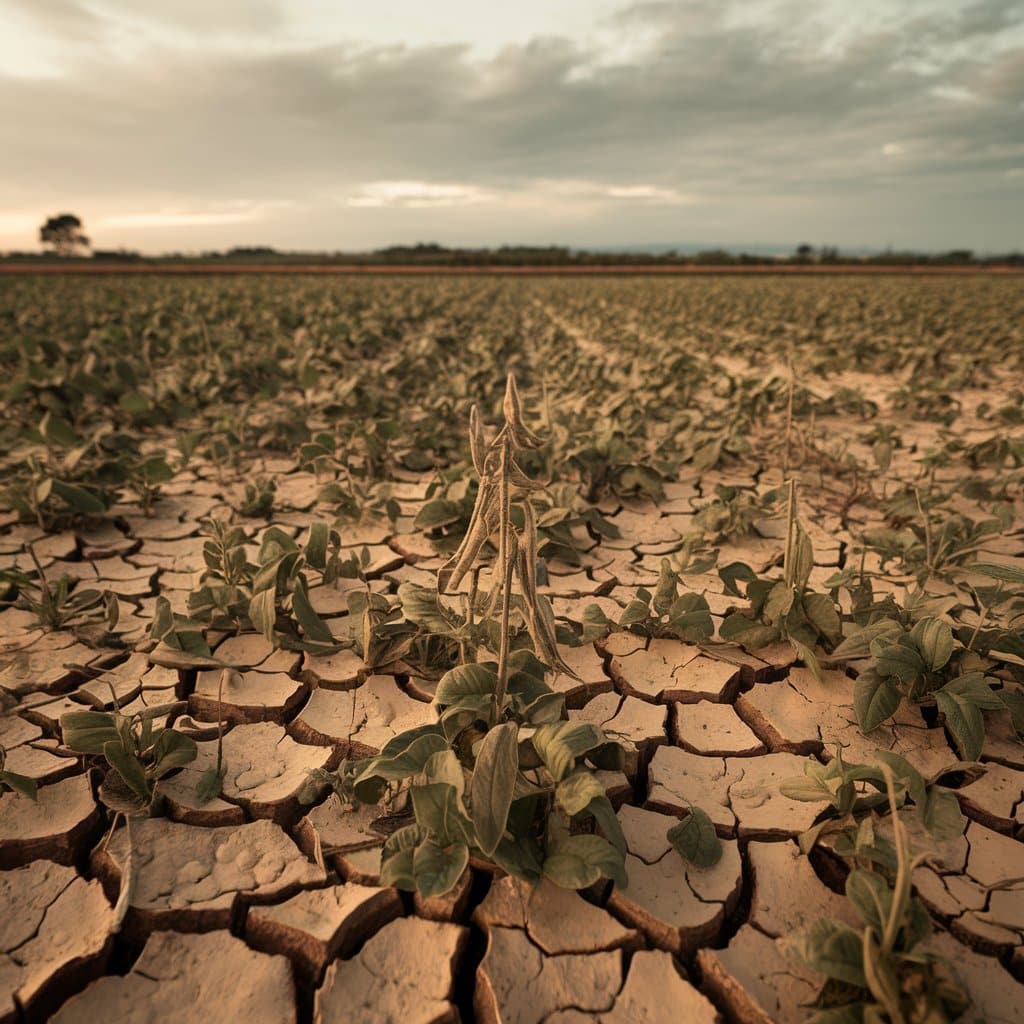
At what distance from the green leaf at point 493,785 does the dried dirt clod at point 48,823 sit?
2.99ft

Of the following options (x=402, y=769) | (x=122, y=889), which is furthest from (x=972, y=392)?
(x=122, y=889)

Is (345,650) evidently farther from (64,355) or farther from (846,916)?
(64,355)

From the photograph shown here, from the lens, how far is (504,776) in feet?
3.79

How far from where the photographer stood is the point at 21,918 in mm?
1226

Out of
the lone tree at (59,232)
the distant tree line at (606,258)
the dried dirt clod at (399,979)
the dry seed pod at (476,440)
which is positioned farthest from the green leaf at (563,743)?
the lone tree at (59,232)

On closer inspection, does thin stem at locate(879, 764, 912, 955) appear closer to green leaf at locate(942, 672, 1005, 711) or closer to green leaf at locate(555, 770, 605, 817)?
green leaf at locate(555, 770, 605, 817)

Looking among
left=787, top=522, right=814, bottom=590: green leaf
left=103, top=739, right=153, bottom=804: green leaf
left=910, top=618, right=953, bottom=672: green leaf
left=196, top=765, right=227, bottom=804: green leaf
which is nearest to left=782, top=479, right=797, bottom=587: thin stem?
left=787, top=522, right=814, bottom=590: green leaf

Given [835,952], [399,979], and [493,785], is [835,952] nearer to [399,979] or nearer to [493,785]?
[493,785]

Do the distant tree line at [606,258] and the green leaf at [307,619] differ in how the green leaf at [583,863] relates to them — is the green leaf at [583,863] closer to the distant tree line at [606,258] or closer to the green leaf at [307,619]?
the green leaf at [307,619]

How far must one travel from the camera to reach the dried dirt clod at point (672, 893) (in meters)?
1.21

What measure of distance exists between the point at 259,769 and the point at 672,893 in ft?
3.29

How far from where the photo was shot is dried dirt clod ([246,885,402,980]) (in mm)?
1184

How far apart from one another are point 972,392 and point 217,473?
21.7 ft

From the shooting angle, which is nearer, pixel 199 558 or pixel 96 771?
pixel 96 771
